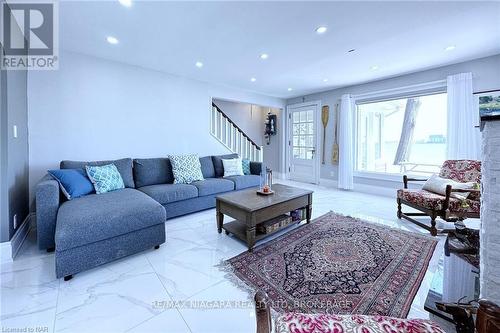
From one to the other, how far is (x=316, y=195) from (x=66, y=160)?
444 centimetres

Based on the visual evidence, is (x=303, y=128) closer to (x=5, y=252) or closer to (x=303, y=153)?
(x=303, y=153)

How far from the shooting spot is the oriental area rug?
1.56 m

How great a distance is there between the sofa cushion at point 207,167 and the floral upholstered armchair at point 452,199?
10.4 feet

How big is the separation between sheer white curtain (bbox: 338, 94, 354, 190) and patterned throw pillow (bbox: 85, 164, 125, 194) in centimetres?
454

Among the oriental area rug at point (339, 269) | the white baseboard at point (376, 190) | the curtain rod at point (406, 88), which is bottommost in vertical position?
the oriental area rug at point (339, 269)

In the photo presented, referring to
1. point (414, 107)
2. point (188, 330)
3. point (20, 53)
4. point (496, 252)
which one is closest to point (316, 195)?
point (414, 107)

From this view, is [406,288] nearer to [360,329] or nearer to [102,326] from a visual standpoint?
[360,329]

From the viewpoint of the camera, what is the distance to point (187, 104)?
14.5 ft

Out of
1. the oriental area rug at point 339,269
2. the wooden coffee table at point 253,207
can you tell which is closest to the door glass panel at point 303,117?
the wooden coffee table at point 253,207

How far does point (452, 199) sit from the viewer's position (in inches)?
108

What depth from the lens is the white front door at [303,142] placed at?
234 inches

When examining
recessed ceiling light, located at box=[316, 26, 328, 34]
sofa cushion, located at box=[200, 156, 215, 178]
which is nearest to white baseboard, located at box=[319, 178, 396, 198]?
sofa cushion, located at box=[200, 156, 215, 178]

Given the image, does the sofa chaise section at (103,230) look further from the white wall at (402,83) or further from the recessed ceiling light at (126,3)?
the white wall at (402,83)

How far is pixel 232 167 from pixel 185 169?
97 centimetres
